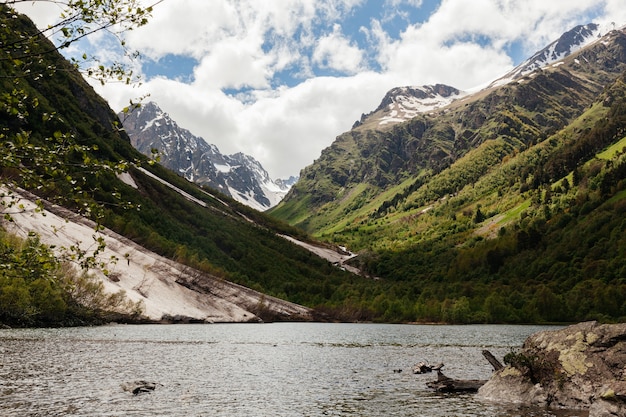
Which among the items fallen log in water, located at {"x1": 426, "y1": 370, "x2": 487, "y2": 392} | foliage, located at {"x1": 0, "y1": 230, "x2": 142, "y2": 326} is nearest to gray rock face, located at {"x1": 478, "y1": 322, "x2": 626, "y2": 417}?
fallen log in water, located at {"x1": 426, "y1": 370, "x2": 487, "y2": 392}

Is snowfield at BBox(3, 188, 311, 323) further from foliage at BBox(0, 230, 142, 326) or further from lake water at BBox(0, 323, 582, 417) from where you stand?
lake water at BBox(0, 323, 582, 417)

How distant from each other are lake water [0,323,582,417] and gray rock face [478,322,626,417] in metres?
2.46

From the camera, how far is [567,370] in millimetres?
35656

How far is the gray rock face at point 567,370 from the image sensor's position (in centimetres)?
3372

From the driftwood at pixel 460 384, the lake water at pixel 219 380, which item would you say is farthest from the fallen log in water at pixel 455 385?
the lake water at pixel 219 380

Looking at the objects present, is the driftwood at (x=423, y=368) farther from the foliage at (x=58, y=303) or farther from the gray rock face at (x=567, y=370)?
the foliage at (x=58, y=303)

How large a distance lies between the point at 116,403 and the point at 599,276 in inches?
8214

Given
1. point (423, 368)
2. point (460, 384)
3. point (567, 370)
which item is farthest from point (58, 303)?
point (567, 370)

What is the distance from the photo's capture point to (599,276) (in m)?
197

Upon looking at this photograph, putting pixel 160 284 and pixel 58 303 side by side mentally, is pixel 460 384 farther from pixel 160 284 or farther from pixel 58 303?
pixel 160 284

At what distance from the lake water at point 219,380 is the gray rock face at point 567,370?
8.06ft

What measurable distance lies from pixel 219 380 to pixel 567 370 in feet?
99.4

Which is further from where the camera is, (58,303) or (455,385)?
(58,303)

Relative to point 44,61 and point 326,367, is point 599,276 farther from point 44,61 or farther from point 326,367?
point 44,61
